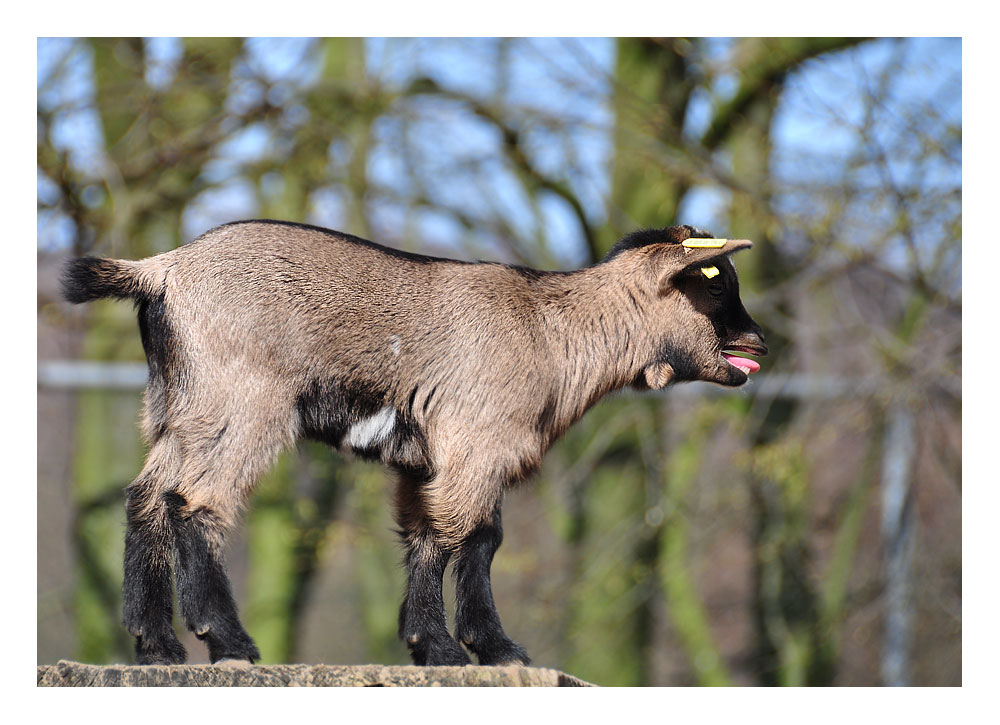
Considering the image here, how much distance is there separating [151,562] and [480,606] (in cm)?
162

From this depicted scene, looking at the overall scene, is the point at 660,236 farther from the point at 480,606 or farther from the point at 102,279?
the point at 102,279

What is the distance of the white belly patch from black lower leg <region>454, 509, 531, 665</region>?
0.67 metres

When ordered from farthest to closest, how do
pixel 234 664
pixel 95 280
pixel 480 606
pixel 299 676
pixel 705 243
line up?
pixel 705 243 → pixel 480 606 → pixel 95 280 → pixel 299 676 → pixel 234 664

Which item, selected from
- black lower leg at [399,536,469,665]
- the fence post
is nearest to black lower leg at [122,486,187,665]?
black lower leg at [399,536,469,665]

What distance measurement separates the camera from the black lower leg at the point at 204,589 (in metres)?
5.11

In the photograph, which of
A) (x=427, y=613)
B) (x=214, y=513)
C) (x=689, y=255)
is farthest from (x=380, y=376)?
(x=689, y=255)

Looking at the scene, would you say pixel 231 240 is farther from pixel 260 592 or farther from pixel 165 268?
pixel 260 592

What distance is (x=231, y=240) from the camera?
5.48 metres

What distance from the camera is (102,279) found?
5406mm

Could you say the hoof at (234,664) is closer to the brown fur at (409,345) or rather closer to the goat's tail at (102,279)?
the brown fur at (409,345)

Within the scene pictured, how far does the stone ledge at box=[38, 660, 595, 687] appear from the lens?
16.5 feet

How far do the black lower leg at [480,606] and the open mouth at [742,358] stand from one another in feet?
5.27

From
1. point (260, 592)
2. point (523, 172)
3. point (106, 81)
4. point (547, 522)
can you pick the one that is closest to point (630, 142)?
point (523, 172)

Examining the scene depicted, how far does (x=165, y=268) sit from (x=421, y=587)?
2019mm
